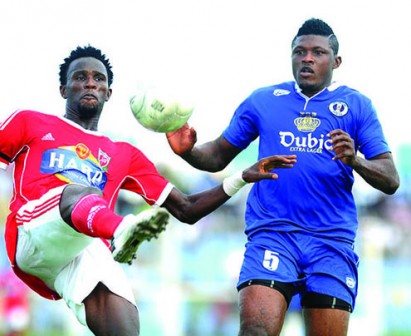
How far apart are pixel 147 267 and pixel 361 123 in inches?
496

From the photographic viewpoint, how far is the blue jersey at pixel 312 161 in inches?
335

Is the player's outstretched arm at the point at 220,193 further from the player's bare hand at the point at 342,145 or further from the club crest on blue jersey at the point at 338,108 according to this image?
the club crest on blue jersey at the point at 338,108

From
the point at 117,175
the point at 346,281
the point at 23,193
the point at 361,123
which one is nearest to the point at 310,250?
the point at 346,281

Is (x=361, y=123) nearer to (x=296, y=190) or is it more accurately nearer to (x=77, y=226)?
(x=296, y=190)

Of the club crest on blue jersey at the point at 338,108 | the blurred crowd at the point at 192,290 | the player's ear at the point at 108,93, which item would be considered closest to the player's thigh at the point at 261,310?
the club crest on blue jersey at the point at 338,108

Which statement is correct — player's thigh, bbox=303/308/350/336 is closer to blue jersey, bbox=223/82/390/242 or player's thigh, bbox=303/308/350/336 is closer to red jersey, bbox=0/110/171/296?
blue jersey, bbox=223/82/390/242

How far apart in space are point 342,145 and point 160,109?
4.82 feet

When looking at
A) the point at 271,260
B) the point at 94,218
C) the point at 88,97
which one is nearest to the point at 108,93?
the point at 88,97

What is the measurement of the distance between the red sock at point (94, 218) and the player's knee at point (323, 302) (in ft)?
5.35

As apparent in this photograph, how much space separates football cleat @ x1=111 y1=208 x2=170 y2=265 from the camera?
758 cm

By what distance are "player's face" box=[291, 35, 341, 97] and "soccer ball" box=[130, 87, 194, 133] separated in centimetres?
95

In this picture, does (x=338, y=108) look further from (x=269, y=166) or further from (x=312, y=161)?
(x=269, y=166)

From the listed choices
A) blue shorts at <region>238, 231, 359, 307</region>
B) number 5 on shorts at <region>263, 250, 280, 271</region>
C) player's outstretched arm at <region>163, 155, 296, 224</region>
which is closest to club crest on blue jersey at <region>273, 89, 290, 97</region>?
player's outstretched arm at <region>163, 155, 296, 224</region>

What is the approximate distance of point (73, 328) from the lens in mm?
20375
